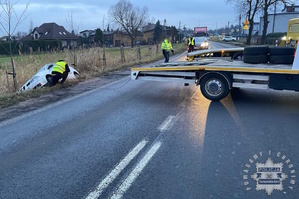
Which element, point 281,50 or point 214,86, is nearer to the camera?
point 281,50

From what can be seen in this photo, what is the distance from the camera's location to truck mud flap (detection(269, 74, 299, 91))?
21.0 feet

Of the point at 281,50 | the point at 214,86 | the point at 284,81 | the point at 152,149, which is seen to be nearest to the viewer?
the point at 152,149

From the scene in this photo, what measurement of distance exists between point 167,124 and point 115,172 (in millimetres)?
2162

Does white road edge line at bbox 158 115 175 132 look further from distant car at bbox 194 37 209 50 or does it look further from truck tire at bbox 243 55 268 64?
distant car at bbox 194 37 209 50

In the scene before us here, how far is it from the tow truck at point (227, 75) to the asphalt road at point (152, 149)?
47 cm

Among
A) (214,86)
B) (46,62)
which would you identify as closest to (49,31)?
(46,62)

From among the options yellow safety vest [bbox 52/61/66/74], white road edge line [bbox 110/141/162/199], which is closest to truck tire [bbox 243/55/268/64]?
white road edge line [bbox 110/141/162/199]

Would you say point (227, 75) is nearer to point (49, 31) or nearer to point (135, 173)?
point (135, 173)

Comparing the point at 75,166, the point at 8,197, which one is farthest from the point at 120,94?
the point at 8,197

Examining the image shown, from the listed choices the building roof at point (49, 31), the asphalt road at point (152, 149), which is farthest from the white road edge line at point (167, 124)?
the building roof at point (49, 31)

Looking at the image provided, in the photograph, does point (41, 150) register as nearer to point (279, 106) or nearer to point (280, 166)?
point (280, 166)

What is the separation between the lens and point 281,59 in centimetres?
700

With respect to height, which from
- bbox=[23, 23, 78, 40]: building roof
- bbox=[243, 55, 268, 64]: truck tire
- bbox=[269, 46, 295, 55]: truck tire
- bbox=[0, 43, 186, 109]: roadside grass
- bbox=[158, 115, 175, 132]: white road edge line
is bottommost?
bbox=[158, 115, 175, 132]: white road edge line

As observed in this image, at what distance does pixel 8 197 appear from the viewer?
3090 millimetres
